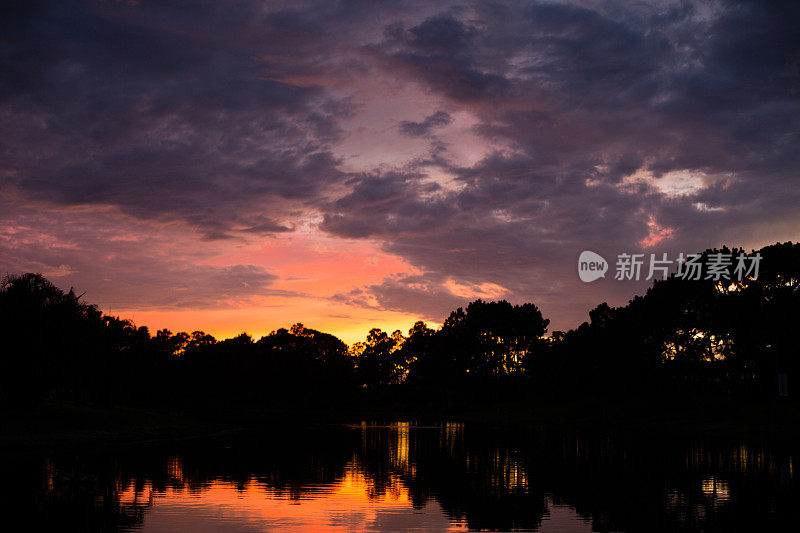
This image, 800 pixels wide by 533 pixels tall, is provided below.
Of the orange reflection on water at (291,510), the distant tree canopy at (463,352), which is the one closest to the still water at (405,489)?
the orange reflection on water at (291,510)

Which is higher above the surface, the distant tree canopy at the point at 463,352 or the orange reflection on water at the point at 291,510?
the distant tree canopy at the point at 463,352

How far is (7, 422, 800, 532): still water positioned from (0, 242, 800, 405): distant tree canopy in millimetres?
18696

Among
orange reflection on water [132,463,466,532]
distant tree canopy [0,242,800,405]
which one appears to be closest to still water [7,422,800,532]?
orange reflection on water [132,463,466,532]

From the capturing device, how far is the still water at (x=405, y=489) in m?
21.6

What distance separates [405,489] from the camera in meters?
29.5

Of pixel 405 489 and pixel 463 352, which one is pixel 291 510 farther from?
pixel 463 352

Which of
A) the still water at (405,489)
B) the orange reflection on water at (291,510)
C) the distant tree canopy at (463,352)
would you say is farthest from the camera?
the distant tree canopy at (463,352)

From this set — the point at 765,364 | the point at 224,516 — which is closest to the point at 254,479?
the point at 224,516

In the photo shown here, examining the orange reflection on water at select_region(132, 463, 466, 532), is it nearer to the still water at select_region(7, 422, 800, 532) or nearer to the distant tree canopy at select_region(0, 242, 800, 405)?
the still water at select_region(7, 422, 800, 532)

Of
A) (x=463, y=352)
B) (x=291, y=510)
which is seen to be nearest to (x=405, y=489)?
(x=291, y=510)

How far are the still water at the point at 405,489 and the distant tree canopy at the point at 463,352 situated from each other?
18.7 meters

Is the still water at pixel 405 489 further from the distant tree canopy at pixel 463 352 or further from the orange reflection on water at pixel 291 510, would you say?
the distant tree canopy at pixel 463 352

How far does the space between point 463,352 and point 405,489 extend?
367 ft

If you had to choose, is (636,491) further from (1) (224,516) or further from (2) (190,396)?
(2) (190,396)
